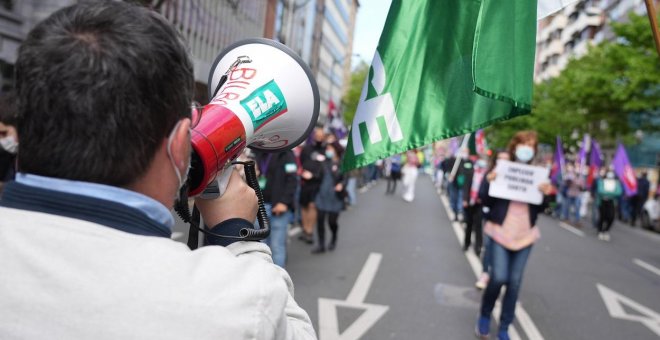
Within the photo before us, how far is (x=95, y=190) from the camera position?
1023 mm

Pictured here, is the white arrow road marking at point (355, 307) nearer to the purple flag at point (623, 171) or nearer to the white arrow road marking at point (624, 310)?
the white arrow road marking at point (624, 310)

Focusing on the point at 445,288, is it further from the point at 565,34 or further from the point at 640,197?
the point at 565,34

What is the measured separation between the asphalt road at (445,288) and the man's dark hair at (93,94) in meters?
4.08

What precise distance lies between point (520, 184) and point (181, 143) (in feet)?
14.1

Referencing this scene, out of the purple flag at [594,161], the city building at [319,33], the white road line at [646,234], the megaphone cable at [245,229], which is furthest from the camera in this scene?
the city building at [319,33]

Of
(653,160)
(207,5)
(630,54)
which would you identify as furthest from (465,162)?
(653,160)

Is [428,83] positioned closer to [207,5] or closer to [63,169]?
[63,169]

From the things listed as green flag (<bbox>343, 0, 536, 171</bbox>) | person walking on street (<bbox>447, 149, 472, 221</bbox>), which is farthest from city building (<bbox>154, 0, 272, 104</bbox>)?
green flag (<bbox>343, 0, 536, 171</bbox>)

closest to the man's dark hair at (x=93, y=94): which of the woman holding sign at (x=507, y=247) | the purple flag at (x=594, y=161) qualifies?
the woman holding sign at (x=507, y=247)

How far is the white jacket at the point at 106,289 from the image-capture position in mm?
960

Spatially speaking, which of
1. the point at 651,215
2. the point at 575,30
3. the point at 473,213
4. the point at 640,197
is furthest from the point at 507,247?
the point at 575,30

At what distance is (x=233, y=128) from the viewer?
150 centimetres

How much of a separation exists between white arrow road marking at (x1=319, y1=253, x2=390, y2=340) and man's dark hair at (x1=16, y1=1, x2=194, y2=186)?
13.4 ft

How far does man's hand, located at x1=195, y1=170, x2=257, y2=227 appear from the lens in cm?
139
